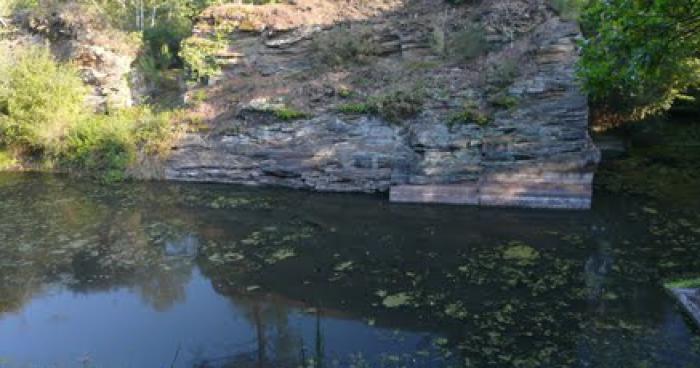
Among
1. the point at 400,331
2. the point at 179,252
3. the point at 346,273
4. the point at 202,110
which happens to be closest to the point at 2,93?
the point at 202,110

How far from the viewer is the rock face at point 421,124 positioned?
1525 cm

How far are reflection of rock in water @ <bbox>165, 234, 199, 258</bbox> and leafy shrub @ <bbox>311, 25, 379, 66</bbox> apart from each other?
9.86 metres

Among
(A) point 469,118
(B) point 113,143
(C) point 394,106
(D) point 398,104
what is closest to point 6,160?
(B) point 113,143

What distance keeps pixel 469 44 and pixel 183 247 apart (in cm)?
1175

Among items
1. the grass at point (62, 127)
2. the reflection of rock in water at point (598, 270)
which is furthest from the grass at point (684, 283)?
the grass at point (62, 127)

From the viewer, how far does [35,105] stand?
20234 millimetres

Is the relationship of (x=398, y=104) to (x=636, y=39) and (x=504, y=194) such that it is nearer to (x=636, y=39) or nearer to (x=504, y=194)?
(x=504, y=194)

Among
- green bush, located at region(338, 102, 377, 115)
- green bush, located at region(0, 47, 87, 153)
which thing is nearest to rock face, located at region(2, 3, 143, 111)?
green bush, located at region(0, 47, 87, 153)

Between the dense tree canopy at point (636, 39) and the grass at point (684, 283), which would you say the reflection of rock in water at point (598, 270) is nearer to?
the grass at point (684, 283)

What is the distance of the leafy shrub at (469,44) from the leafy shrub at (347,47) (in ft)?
9.61

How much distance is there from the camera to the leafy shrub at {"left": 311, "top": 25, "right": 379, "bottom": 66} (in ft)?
68.2

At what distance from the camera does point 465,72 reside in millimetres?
18703

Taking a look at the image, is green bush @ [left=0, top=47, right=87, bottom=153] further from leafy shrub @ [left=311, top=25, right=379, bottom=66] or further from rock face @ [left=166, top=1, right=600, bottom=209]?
leafy shrub @ [left=311, top=25, right=379, bottom=66]

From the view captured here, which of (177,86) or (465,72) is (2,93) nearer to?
(177,86)
